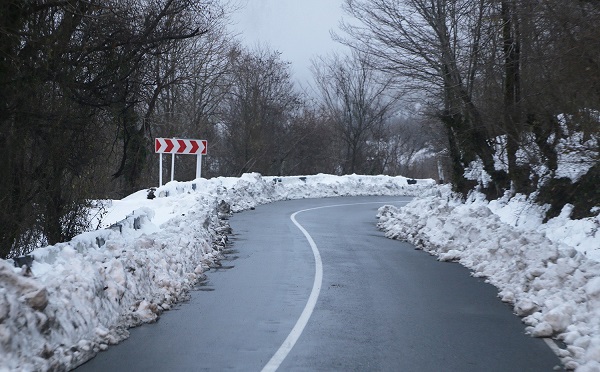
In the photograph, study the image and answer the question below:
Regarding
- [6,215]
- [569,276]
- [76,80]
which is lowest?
[569,276]

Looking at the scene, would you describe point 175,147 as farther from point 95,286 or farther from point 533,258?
point 95,286

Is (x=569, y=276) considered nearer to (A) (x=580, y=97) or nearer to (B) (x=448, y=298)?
(B) (x=448, y=298)

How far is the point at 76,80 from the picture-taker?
38.2 feet

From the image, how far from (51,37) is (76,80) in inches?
47.3

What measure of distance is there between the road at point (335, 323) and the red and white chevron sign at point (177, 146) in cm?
1288

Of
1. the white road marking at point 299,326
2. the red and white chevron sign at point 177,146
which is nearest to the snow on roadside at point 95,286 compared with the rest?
the white road marking at point 299,326

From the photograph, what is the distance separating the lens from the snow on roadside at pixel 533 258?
911 centimetres

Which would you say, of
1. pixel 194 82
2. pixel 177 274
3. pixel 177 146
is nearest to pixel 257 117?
pixel 177 146

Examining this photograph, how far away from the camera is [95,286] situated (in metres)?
8.98

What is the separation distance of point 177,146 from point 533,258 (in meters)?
20.1

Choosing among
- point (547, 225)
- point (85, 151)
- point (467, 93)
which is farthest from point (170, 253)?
point (467, 93)

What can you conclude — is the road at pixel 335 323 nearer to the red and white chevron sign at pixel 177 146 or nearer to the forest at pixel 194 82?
the forest at pixel 194 82

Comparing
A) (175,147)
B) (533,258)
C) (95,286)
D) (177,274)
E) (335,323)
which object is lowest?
(335,323)

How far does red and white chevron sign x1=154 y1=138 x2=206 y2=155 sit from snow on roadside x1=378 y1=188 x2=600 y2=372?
11.0 metres
